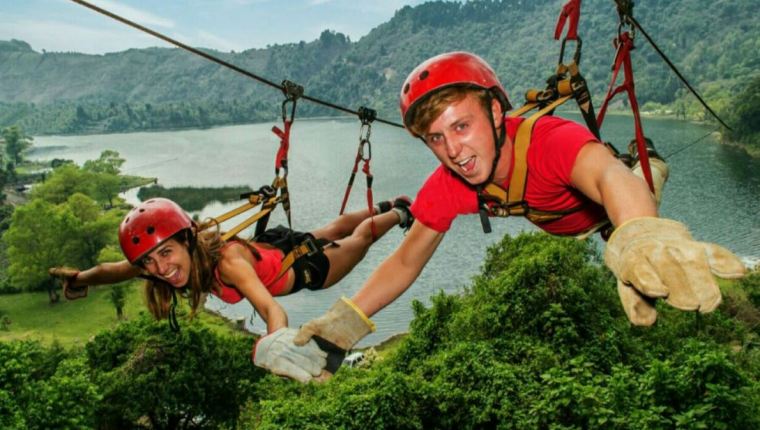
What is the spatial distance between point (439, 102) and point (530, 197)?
737 millimetres

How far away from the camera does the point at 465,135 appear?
8.91 ft

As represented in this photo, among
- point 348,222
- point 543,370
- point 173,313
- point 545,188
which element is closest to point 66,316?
point 543,370

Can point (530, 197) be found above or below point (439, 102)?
below

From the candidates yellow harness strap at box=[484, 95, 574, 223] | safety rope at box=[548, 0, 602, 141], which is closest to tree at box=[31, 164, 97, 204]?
safety rope at box=[548, 0, 602, 141]

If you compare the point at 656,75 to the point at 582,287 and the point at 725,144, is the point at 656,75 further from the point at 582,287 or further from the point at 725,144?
the point at 582,287

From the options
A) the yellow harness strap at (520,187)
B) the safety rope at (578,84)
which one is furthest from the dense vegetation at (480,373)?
the yellow harness strap at (520,187)

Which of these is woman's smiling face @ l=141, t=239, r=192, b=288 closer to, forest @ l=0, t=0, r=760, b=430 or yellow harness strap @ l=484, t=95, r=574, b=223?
forest @ l=0, t=0, r=760, b=430

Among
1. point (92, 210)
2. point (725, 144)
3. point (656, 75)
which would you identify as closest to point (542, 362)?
point (92, 210)

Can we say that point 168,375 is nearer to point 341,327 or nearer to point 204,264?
point 204,264

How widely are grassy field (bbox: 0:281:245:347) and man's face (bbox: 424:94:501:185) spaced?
31181 millimetres

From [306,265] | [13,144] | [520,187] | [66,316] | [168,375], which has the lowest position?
[66,316]

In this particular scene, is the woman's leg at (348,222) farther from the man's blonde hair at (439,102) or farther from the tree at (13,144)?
the tree at (13,144)

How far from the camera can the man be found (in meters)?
1.81

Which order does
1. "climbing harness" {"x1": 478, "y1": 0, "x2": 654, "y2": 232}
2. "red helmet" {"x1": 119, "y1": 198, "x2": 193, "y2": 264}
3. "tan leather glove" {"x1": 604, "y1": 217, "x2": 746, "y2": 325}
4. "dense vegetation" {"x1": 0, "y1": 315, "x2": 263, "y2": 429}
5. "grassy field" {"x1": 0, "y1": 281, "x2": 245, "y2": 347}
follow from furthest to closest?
"grassy field" {"x1": 0, "y1": 281, "x2": 245, "y2": 347}, "dense vegetation" {"x1": 0, "y1": 315, "x2": 263, "y2": 429}, "red helmet" {"x1": 119, "y1": 198, "x2": 193, "y2": 264}, "climbing harness" {"x1": 478, "y1": 0, "x2": 654, "y2": 232}, "tan leather glove" {"x1": 604, "y1": 217, "x2": 746, "y2": 325}
